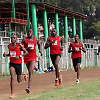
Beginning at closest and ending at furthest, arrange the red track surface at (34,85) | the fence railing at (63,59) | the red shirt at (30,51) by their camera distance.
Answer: the red track surface at (34,85)
the red shirt at (30,51)
the fence railing at (63,59)

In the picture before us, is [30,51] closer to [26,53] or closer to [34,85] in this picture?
[26,53]

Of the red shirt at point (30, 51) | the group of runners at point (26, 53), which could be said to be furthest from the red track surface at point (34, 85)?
the red shirt at point (30, 51)

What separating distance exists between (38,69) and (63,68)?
9.24ft

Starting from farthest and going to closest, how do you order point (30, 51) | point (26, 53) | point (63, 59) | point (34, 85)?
1. point (63, 59)
2. point (34, 85)
3. point (30, 51)
4. point (26, 53)

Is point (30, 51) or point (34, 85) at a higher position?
point (30, 51)

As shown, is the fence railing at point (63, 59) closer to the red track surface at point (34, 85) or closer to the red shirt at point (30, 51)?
the red track surface at point (34, 85)

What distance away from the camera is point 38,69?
1870 centimetres

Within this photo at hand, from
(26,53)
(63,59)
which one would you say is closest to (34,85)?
(26,53)

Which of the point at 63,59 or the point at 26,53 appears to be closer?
the point at 26,53

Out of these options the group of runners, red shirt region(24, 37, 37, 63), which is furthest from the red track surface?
red shirt region(24, 37, 37, 63)

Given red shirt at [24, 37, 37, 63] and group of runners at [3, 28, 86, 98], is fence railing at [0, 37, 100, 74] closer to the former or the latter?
group of runners at [3, 28, 86, 98]

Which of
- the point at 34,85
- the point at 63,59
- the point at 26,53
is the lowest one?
the point at 34,85

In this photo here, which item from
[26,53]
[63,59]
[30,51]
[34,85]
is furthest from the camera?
[63,59]

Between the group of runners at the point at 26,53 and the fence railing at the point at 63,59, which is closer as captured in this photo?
the group of runners at the point at 26,53
